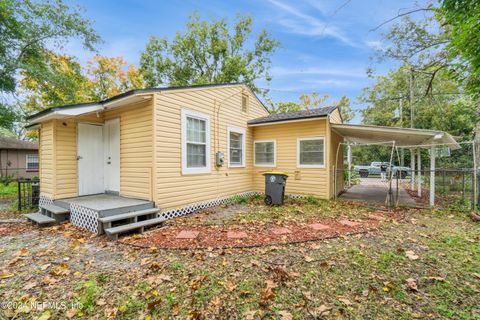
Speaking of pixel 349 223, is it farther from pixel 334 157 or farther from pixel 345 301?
pixel 334 157

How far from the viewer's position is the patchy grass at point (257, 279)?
2.33m

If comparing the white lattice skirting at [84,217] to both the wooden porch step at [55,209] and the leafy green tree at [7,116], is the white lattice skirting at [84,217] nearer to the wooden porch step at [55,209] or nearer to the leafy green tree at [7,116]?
the wooden porch step at [55,209]

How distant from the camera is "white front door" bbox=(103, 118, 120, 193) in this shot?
6.56 meters

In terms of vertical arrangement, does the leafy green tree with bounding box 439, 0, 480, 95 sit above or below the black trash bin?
above

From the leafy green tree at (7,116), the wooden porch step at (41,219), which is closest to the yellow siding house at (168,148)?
the wooden porch step at (41,219)

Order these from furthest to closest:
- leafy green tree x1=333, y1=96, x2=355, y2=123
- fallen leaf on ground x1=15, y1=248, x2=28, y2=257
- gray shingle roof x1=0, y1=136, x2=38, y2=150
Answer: leafy green tree x1=333, y1=96, x2=355, y2=123 < gray shingle roof x1=0, y1=136, x2=38, y2=150 < fallen leaf on ground x1=15, y1=248, x2=28, y2=257

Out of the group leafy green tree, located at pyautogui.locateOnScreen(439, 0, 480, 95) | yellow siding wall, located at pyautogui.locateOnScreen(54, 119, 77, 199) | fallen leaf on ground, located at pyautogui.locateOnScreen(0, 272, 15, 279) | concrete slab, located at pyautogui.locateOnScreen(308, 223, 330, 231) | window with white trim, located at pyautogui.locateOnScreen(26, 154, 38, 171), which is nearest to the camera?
leafy green tree, located at pyautogui.locateOnScreen(439, 0, 480, 95)

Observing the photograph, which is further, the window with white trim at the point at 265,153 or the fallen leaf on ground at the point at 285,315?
the window with white trim at the point at 265,153

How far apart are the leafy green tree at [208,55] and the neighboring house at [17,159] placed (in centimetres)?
1209

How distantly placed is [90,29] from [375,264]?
607 inches

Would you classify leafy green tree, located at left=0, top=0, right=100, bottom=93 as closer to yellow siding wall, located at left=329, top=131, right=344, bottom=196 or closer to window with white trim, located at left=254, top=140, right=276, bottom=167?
window with white trim, located at left=254, top=140, right=276, bottom=167

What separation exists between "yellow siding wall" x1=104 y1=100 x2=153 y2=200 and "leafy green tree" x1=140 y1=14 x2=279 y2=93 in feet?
52.4

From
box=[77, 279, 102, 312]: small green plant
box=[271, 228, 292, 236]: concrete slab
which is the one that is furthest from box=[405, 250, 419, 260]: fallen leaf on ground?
box=[77, 279, 102, 312]: small green plant

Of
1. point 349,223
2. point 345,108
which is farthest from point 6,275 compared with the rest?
point 345,108
